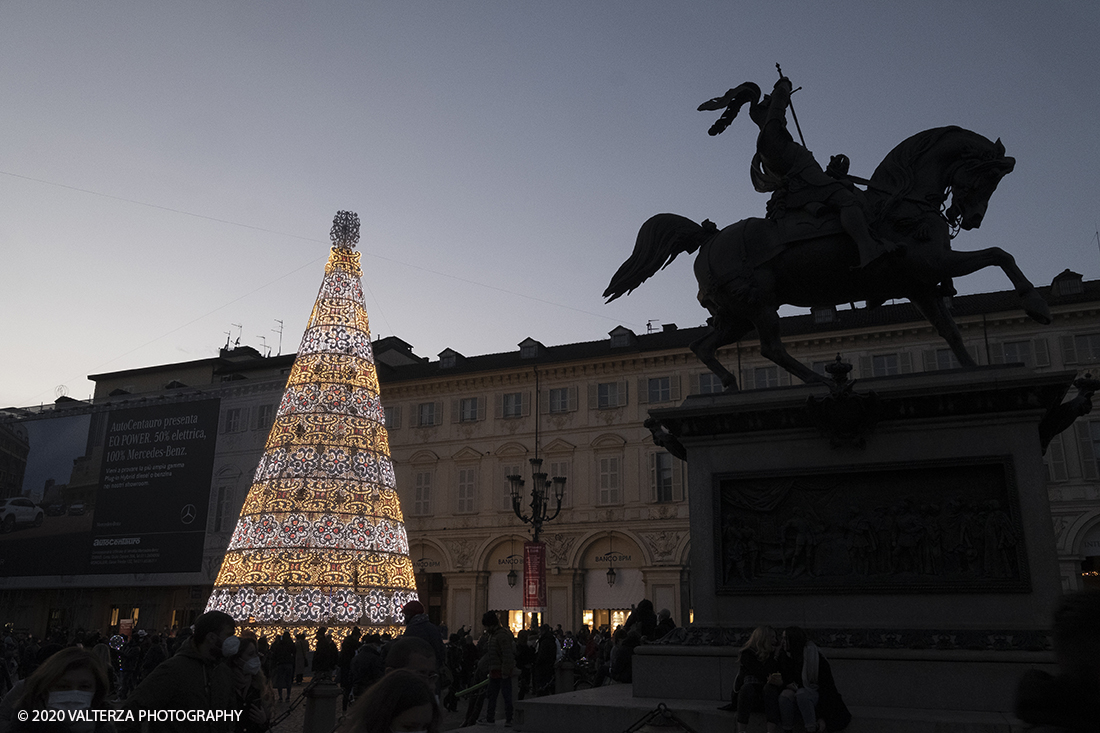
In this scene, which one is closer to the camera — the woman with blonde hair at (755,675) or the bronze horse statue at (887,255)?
the woman with blonde hair at (755,675)

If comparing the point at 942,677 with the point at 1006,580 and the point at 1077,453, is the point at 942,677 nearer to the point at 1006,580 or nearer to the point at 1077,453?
the point at 1006,580

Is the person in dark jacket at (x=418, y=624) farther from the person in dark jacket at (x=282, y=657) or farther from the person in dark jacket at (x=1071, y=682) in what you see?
the person in dark jacket at (x=282, y=657)

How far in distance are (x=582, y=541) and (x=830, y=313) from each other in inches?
532

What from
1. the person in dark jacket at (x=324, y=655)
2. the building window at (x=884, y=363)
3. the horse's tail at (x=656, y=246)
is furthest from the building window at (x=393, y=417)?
the horse's tail at (x=656, y=246)

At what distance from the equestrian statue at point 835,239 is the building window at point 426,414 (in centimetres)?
3294

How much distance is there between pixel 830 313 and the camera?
118ft

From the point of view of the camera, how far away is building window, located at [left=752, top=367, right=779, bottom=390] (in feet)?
112

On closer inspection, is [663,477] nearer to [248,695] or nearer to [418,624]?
[418,624]

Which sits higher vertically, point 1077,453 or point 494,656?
point 1077,453

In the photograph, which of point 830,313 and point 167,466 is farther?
point 830,313

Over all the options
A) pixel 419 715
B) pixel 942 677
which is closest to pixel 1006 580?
pixel 942 677

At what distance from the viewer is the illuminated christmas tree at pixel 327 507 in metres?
17.8

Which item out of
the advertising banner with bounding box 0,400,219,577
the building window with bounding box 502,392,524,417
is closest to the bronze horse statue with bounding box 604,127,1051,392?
the advertising banner with bounding box 0,400,219,577

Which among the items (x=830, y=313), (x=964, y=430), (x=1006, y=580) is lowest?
(x=1006, y=580)
